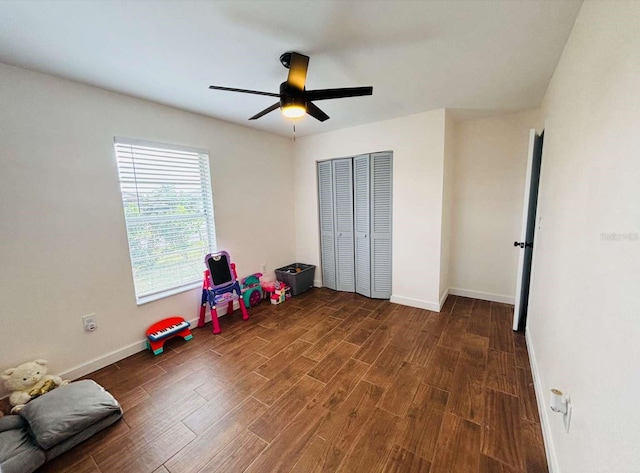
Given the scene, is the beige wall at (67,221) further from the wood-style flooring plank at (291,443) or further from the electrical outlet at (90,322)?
the wood-style flooring plank at (291,443)

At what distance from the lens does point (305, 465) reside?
4.45 feet

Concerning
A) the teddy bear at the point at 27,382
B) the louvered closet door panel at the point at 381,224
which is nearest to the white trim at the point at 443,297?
the louvered closet door panel at the point at 381,224

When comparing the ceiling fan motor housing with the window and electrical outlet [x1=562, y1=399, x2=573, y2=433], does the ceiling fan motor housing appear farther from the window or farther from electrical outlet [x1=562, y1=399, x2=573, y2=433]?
electrical outlet [x1=562, y1=399, x2=573, y2=433]

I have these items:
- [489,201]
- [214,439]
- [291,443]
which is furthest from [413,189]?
[214,439]

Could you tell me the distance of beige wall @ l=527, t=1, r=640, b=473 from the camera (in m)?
0.71

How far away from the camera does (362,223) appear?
3600 millimetres

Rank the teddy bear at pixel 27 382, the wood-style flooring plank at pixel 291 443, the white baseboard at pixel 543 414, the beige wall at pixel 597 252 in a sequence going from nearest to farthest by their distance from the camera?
the beige wall at pixel 597 252
the white baseboard at pixel 543 414
the wood-style flooring plank at pixel 291 443
the teddy bear at pixel 27 382

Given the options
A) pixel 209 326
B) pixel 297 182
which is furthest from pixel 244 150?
pixel 209 326

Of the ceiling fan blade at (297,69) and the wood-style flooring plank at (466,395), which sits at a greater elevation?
the ceiling fan blade at (297,69)

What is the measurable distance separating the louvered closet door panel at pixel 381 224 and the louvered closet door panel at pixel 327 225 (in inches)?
26.9

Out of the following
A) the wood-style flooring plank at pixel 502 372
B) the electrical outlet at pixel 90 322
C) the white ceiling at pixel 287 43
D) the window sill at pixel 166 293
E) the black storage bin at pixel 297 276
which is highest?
the white ceiling at pixel 287 43

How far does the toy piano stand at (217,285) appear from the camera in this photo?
9.31 ft

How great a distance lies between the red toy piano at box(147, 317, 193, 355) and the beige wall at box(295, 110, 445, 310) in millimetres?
2590

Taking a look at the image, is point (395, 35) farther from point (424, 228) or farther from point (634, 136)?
point (424, 228)
